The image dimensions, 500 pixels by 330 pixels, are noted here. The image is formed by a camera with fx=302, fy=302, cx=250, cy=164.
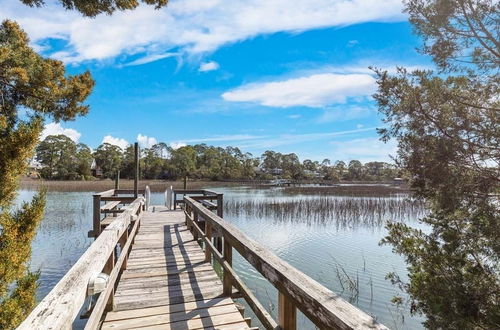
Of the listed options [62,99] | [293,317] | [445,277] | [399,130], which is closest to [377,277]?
[445,277]

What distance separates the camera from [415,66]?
4.25 meters

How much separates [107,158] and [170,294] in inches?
2575

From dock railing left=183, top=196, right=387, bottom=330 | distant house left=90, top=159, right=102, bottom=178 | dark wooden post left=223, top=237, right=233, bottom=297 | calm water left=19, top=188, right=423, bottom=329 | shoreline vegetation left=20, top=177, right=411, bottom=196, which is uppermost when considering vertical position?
distant house left=90, top=159, right=102, bottom=178

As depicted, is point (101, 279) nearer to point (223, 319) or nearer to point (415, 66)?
point (223, 319)

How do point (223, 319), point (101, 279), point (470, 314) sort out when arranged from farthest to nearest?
point (470, 314), point (223, 319), point (101, 279)

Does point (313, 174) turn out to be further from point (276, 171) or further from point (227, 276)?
point (227, 276)

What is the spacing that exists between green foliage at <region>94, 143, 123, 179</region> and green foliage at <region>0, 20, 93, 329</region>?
58765 millimetres

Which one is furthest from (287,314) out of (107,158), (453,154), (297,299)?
(107,158)

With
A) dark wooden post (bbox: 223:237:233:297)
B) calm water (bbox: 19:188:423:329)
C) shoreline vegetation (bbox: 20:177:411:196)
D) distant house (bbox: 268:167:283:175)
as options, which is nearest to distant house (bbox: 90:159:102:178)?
shoreline vegetation (bbox: 20:177:411:196)

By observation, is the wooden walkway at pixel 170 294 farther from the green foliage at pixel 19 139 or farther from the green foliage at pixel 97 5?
the green foliage at pixel 97 5

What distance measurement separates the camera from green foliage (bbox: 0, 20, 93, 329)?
Answer: 371 centimetres

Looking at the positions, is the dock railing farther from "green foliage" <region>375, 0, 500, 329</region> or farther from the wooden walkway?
"green foliage" <region>375, 0, 500, 329</region>

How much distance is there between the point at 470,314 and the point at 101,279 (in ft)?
12.6

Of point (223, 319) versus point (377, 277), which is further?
point (377, 277)
